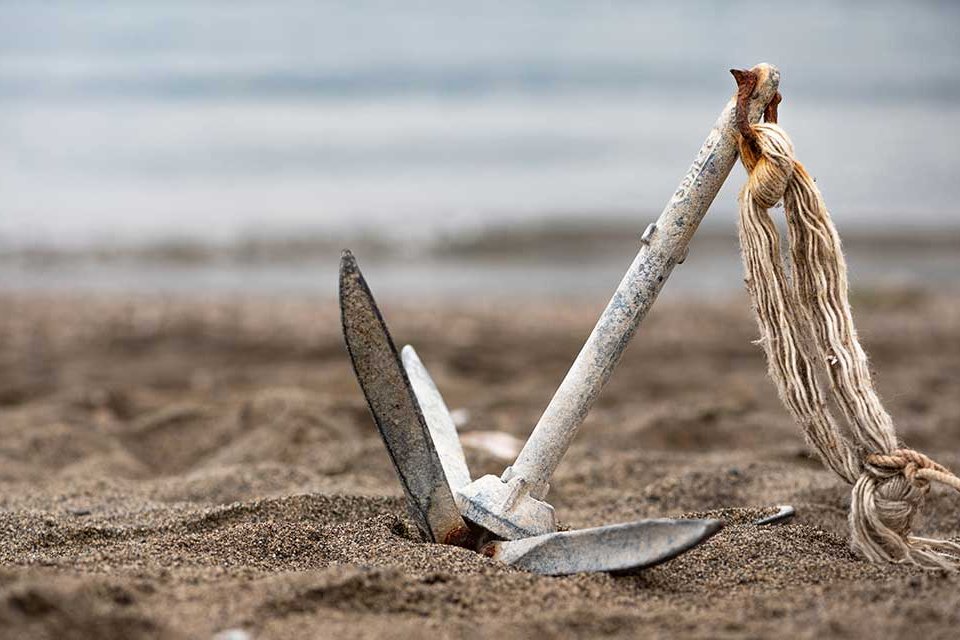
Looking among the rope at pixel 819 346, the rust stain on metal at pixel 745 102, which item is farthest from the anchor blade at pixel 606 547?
the rust stain on metal at pixel 745 102

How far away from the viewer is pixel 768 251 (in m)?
2.82

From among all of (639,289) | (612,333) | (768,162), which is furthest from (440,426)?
(768,162)

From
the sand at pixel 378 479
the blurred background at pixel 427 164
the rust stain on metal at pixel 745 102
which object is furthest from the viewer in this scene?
the blurred background at pixel 427 164

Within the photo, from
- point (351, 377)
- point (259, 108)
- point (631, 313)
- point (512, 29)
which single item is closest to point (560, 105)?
point (259, 108)

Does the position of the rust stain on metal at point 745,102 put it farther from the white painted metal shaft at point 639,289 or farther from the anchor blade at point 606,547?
the anchor blade at point 606,547

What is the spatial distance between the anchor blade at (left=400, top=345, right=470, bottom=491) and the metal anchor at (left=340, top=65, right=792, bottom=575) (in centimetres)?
12

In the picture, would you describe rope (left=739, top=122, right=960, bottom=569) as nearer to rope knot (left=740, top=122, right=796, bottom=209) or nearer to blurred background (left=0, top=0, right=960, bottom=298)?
rope knot (left=740, top=122, right=796, bottom=209)

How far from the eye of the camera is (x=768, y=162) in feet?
9.04

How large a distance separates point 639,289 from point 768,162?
17.7 inches

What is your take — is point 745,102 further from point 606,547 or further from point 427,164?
point 427,164

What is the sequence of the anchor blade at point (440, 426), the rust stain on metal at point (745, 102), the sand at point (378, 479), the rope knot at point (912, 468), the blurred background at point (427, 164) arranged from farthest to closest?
the blurred background at point (427, 164)
the anchor blade at point (440, 426)
the rust stain on metal at point (745, 102)
the rope knot at point (912, 468)
the sand at point (378, 479)

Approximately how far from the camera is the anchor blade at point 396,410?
2760 millimetres

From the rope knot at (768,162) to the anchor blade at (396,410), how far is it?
997mm

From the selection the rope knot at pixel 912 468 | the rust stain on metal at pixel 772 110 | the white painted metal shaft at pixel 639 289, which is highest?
the rust stain on metal at pixel 772 110
